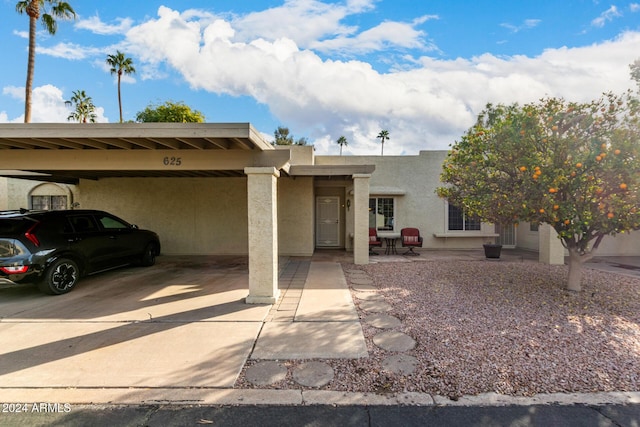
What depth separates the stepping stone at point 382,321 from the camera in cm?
472

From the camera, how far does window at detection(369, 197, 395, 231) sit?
1302 cm

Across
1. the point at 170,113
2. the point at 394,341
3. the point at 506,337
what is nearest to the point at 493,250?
the point at 506,337

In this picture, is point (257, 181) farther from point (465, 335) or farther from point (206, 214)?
point (206, 214)

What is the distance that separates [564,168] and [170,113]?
28.7 metres

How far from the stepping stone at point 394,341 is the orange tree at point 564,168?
3109mm

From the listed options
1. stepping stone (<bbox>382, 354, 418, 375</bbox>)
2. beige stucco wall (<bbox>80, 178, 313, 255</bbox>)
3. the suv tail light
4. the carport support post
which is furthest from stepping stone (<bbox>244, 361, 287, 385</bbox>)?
beige stucco wall (<bbox>80, 178, 313, 255</bbox>)

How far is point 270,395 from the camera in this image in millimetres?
3031

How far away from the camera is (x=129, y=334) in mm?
4418

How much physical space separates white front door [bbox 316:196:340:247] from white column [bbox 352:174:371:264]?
4043 mm

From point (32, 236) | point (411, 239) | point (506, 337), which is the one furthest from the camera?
point (411, 239)

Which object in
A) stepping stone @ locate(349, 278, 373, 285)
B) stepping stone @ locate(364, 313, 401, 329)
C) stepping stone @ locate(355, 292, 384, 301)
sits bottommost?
stepping stone @ locate(364, 313, 401, 329)

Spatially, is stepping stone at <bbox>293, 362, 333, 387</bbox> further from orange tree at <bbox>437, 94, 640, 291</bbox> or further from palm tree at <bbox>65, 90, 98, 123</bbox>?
palm tree at <bbox>65, 90, 98, 123</bbox>

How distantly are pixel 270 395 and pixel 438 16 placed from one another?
892cm

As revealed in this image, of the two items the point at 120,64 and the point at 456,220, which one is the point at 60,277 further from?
the point at 120,64
